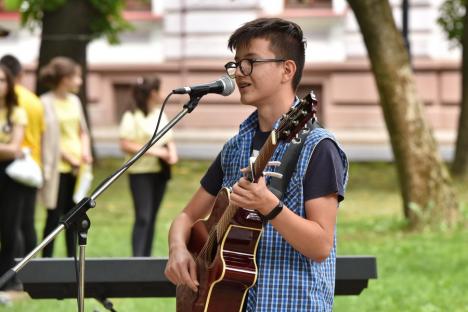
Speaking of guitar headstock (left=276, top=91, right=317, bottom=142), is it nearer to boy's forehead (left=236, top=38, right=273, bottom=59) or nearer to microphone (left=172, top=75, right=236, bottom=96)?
boy's forehead (left=236, top=38, right=273, bottom=59)

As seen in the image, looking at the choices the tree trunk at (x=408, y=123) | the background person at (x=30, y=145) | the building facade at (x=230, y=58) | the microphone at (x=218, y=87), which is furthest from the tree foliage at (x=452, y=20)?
the microphone at (x=218, y=87)

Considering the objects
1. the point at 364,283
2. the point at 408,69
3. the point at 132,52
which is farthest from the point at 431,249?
the point at 132,52

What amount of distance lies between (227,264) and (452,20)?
15551mm

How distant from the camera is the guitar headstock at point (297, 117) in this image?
4004 mm

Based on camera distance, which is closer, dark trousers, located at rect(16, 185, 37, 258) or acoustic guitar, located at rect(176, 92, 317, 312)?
acoustic guitar, located at rect(176, 92, 317, 312)

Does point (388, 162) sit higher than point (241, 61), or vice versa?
point (241, 61)

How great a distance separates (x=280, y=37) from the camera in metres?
4.46

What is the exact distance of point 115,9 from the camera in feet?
60.6

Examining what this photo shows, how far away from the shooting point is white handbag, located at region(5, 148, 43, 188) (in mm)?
9195

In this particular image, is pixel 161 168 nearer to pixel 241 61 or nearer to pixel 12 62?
pixel 12 62

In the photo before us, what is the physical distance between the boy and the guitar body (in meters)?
0.06

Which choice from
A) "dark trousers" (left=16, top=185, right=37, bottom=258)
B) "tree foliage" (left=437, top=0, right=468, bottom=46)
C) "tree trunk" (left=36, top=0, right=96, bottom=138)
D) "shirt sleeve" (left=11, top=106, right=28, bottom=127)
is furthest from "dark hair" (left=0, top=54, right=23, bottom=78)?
"tree foliage" (left=437, top=0, right=468, bottom=46)

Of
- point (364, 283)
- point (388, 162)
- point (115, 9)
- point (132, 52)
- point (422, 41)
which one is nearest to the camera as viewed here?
point (364, 283)

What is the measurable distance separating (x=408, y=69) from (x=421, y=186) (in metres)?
1.14
